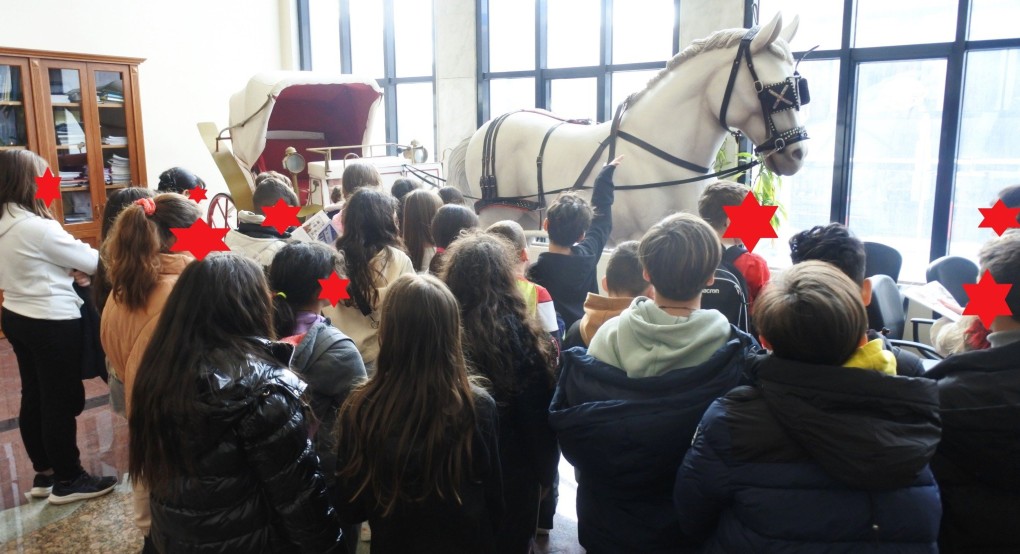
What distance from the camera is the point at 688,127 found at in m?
3.17

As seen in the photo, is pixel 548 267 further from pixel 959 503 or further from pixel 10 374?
pixel 10 374

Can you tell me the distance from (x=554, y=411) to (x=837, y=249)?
2.93 ft

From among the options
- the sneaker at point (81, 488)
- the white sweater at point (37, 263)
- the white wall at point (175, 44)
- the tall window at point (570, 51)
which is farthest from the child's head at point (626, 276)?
the white wall at point (175, 44)

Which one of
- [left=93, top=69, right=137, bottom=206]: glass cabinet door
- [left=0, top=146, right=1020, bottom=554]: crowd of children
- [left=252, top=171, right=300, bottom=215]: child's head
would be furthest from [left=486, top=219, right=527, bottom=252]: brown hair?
[left=93, top=69, right=137, bottom=206]: glass cabinet door

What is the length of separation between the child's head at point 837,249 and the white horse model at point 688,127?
3.92 ft

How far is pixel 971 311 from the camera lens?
5.28ft

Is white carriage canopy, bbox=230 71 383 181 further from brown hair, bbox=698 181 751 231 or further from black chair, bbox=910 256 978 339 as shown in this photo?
black chair, bbox=910 256 978 339

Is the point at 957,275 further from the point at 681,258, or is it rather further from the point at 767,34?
the point at 681,258

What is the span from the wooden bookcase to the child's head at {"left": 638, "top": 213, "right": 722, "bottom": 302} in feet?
16.9

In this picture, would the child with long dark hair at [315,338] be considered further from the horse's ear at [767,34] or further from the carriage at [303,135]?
the carriage at [303,135]

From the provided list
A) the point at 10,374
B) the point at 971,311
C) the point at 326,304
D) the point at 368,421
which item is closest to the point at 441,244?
the point at 326,304

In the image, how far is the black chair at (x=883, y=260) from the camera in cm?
342

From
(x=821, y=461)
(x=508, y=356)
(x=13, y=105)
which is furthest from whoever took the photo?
(x=13, y=105)

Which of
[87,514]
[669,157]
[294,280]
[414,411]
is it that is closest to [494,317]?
[414,411]
